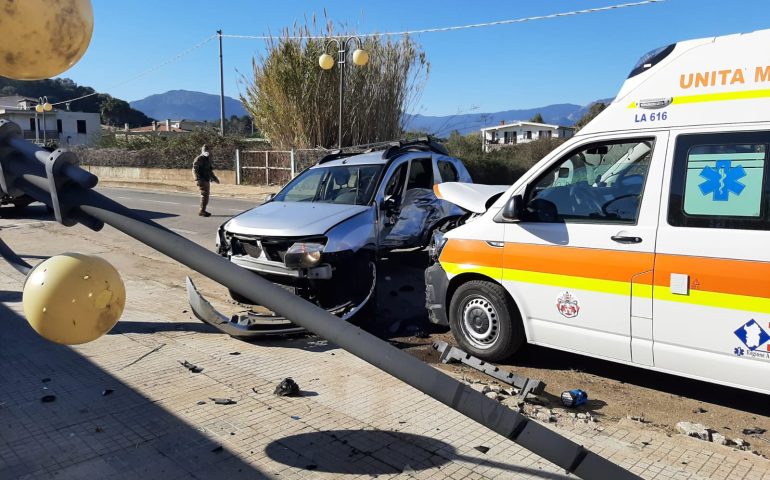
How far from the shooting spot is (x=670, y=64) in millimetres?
4344

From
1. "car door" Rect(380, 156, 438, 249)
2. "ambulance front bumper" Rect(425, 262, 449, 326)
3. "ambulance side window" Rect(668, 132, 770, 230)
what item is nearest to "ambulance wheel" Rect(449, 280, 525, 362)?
"ambulance front bumper" Rect(425, 262, 449, 326)

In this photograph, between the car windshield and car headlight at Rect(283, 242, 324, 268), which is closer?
car headlight at Rect(283, 242, 324, 268)

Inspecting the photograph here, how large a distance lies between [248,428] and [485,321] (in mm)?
2308

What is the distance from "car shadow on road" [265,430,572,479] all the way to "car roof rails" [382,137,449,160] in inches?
201

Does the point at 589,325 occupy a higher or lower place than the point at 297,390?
higher

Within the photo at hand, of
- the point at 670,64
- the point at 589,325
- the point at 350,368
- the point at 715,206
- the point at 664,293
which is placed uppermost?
the point at 670,64

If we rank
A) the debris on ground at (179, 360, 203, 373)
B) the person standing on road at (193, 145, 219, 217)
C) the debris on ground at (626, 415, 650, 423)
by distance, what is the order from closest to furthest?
the debris on ground at (626, 415, 650, 423), the debris on ground at (179, 360, 203, 373), the person standing on road at (193, 145, 219, 217)

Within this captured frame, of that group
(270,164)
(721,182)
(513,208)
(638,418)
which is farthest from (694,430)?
(270,164)

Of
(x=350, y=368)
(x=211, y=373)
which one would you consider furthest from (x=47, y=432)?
(x=350, y=368)

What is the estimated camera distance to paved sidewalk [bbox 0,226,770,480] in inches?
139

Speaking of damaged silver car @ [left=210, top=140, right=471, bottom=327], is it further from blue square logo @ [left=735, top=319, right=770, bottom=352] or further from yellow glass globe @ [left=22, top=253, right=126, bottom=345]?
yellow glass globe @ [left=22, top=253, right=126, bottom=345]

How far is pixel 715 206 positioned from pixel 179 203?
19.8 metres

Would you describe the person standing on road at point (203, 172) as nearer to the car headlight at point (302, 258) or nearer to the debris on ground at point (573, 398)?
the car headlight at point (302, 258)

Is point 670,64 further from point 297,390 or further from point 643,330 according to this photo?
point 297,390
